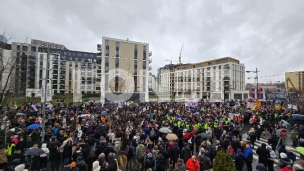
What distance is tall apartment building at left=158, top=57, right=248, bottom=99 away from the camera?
69.9 m

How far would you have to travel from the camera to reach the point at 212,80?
76.1m

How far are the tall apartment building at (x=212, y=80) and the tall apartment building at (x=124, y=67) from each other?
17747mm

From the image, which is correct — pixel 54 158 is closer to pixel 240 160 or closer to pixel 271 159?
pixel 240 160

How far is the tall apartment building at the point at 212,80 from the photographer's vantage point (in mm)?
69875

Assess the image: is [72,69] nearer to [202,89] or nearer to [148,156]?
[202,89]

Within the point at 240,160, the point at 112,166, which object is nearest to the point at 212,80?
the point at 240,160

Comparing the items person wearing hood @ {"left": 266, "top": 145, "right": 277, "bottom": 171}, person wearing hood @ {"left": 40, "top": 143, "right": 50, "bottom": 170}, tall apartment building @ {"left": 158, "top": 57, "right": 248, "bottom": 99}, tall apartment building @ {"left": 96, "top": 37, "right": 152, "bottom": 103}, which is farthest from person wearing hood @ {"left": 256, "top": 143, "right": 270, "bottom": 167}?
tall apartment building @ {"left": 158, "top": 57, "right": 248, "bottom": 99}

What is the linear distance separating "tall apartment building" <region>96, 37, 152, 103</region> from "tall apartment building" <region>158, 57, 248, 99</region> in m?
17.7

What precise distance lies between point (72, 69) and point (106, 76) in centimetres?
4214

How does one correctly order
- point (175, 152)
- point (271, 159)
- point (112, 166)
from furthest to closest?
point (175, 152)
point (271, 159)
point (112, 166)

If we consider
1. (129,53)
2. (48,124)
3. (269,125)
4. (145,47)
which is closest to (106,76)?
(129,53)

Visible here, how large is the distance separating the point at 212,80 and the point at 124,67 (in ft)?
138

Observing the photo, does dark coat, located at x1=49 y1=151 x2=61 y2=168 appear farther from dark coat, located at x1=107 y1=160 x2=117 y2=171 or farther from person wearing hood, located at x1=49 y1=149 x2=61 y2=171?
dark coat, located at x1=107 y1=160 x2=117 y2=171

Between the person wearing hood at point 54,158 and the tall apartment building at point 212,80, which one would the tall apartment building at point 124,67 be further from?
the person wearing hood at point 54,158
